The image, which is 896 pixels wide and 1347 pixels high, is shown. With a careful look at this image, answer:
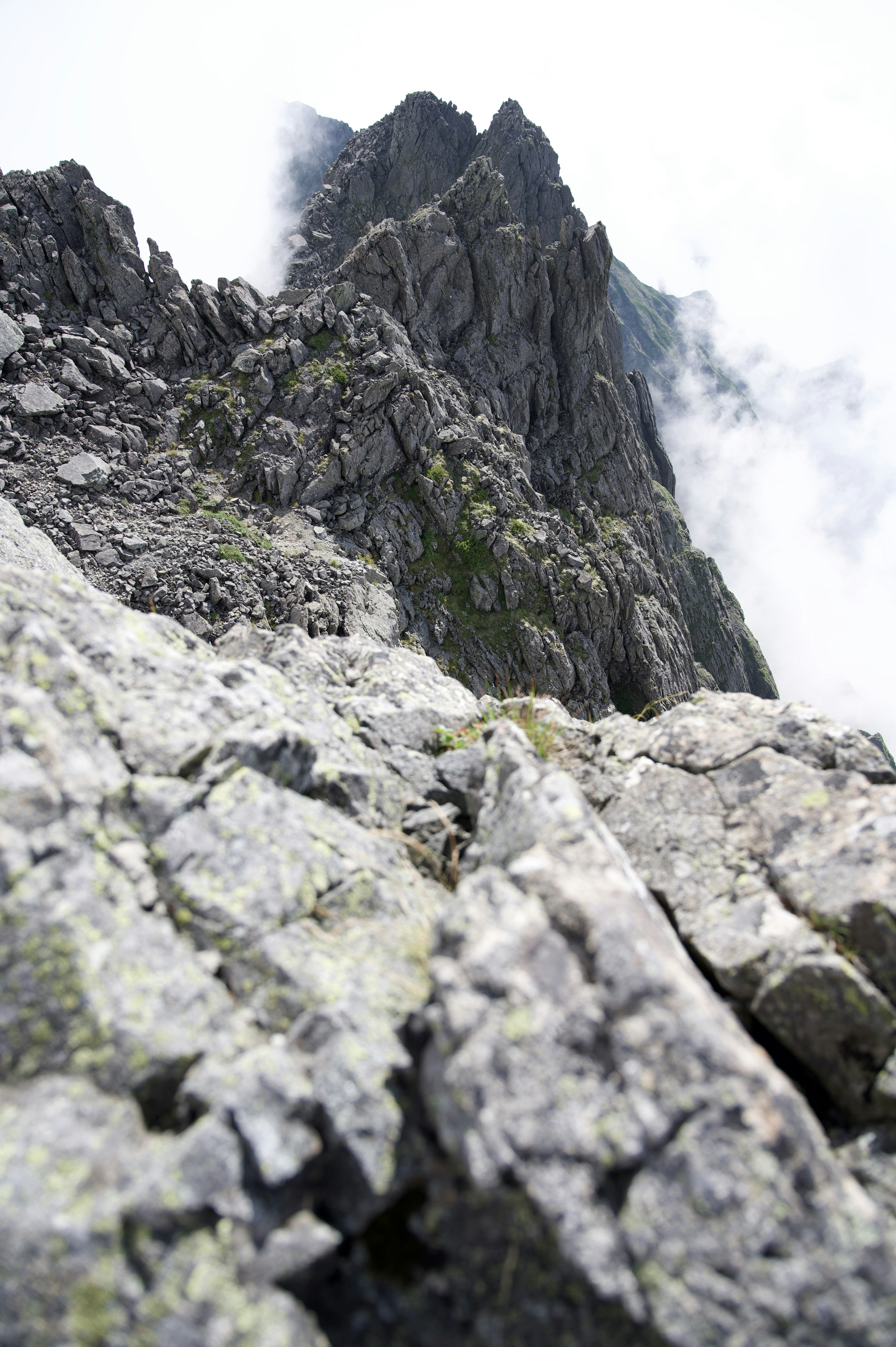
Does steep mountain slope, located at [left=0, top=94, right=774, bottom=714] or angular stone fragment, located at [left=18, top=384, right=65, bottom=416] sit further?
steep mountain slope, located at [left=0, top=94, right=774, bottom=714]

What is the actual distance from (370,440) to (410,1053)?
148 ft

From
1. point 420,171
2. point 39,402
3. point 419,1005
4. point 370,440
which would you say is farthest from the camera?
point 420,171

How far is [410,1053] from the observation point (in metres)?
4.73

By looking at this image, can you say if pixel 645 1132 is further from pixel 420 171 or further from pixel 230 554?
pixel 420 171

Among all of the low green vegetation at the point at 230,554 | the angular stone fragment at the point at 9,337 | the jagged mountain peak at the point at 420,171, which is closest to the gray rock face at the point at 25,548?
the low green vegetation at the point at 230,554

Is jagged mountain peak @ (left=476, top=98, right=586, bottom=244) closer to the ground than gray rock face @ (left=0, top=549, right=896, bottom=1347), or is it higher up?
higher up

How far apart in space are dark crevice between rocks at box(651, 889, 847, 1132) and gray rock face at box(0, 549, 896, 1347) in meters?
0.07

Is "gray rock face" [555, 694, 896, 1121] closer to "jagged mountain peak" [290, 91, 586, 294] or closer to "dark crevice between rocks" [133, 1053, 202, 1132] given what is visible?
"dark crevice between rocks" [133, 1053, 202, 1132]

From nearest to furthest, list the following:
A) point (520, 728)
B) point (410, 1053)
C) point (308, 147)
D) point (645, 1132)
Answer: point (645, 1132)
point (410, 1053)
point (520, 728)
point (308, 147)

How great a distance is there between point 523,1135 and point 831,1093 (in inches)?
123

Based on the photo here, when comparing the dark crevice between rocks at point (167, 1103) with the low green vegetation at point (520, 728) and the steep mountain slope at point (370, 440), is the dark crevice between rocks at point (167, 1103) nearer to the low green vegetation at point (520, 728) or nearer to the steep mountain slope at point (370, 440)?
the low green vegetation at point (520, 728)

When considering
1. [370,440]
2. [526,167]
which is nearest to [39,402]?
[370,440]

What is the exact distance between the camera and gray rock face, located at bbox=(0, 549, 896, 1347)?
3.72 meters

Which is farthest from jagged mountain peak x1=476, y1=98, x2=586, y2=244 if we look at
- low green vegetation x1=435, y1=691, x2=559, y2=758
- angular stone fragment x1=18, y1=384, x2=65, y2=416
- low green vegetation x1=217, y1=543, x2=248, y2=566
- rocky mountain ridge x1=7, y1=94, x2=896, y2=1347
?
rocky mountain ridge x1=7, y1=94, x2=896, y2=1347
